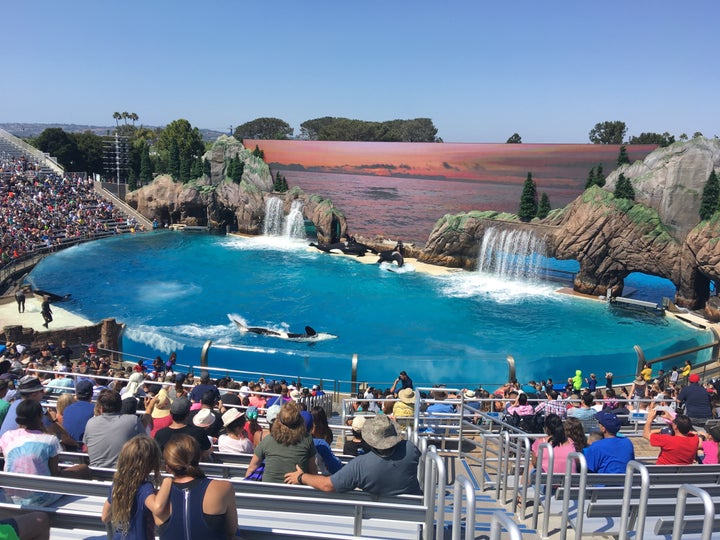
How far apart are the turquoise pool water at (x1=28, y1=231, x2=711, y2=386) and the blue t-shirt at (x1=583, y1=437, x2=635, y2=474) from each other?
1044 centimetres

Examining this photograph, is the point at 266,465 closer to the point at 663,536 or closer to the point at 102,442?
the point at 102,442

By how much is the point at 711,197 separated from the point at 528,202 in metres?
10.9

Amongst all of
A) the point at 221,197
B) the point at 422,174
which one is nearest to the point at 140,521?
the point at 422,174

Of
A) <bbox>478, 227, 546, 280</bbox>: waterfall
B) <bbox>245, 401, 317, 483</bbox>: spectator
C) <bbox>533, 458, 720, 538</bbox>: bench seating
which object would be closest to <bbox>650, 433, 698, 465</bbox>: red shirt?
<bbox>533, 458, 720, 538</bbox>: bench seating

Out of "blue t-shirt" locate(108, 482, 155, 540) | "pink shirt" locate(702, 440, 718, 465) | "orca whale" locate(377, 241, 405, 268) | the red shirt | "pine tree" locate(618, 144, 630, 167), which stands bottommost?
"orca whale" locate(377, 241, 405, 268)

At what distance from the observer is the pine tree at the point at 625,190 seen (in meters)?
29.6

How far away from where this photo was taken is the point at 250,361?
17609 millimetres

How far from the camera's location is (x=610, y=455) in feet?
17.8

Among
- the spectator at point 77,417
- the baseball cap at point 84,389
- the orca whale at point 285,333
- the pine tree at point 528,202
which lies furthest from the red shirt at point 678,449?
the pine tree at point 528,202

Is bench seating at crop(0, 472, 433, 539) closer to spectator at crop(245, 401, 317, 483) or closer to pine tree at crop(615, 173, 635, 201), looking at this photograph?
spectator at crop(245, 401, 317, 483)

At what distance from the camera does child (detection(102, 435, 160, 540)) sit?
3273 mm

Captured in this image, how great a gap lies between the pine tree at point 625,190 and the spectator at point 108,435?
95.8 ft

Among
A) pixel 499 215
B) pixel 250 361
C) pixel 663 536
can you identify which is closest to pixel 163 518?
pixel 663 536

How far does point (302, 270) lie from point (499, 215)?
12.2m
